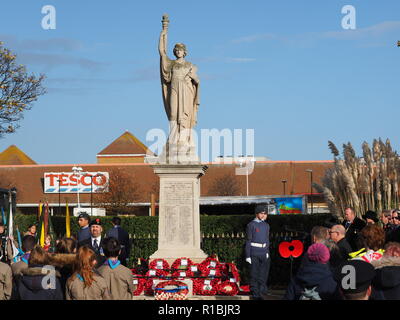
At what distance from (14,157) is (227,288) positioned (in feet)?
391

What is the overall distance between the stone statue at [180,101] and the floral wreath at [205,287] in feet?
8.90

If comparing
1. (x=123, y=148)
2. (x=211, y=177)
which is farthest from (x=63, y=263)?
(x=123, y=148)

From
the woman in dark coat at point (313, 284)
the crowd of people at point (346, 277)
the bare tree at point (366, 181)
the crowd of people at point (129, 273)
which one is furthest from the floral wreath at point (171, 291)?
the woman in dark coat at point (313, 284)

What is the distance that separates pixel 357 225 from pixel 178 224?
4.47m

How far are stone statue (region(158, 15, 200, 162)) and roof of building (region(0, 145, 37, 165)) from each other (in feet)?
377

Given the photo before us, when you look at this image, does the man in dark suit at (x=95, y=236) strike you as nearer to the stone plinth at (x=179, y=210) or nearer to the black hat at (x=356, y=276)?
the stone plinth at (x=179, y=210)

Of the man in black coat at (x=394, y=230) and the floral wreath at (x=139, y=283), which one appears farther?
the floral wreath at (x=139, y=283)

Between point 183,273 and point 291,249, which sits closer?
point 291,249

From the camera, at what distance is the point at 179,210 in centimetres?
1705

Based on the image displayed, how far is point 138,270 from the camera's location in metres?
17.0

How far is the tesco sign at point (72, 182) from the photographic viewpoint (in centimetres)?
8231

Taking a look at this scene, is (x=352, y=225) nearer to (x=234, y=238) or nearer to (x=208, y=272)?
(x=208, y=272)

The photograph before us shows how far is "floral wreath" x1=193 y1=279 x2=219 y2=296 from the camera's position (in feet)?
52.8
